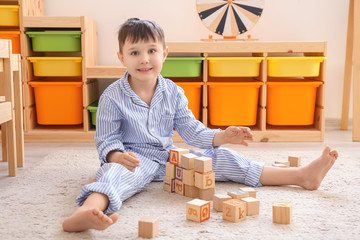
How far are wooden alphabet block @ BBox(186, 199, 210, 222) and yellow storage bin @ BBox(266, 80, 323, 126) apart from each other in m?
1.18

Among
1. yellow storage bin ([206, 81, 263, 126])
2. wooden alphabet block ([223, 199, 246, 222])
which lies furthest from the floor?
wooden alphabet block ([223, 199, 246, 222])

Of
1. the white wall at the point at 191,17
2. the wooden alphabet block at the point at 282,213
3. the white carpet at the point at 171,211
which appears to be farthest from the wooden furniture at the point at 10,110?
the white wall at the point at 191,17

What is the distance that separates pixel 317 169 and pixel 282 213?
0.98ft

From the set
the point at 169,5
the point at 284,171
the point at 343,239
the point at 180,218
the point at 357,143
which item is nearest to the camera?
the point at 343,239

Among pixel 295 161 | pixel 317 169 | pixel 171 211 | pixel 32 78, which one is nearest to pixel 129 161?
pixel 171 211

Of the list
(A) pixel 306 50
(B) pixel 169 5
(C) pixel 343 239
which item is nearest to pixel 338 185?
(C) pixel 343 239

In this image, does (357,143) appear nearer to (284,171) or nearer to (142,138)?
(284,171)

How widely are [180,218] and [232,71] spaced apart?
3.78 feet

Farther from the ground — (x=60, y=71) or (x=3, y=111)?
(x=60, y=71)

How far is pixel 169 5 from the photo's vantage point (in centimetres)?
245

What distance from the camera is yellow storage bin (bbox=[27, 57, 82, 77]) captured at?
6.68ft

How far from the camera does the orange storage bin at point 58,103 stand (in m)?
2.07

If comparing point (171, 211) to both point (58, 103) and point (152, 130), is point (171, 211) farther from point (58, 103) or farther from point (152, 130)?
point (58, 103)

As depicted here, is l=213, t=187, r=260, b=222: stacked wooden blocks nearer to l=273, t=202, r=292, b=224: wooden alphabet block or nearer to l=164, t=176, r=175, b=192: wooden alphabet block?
l=273, t=202, r=292, b=224: wooden alphabet block
